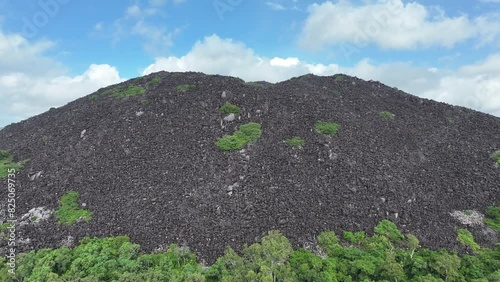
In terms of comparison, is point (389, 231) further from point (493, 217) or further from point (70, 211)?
point (70, 211)

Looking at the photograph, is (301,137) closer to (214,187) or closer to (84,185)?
(214,187)

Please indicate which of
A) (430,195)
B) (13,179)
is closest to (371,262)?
(430,195)

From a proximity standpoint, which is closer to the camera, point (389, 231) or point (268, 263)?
point (268, 263)

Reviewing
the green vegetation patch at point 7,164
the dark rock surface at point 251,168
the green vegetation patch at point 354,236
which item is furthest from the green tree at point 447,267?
the green vegetation patch at point 7,164

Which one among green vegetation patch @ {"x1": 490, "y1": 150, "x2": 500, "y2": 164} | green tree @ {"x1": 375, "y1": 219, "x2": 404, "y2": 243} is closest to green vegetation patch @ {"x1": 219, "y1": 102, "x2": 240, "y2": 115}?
green tree @ {"x1": 375, "y1": 219, "x2": 404, "y2": 243}

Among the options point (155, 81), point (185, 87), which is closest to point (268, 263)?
point (185, 87)

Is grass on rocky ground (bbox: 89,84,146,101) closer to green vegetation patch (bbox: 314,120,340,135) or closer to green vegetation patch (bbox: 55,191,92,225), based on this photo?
green vegetation patch (bbox: 55,191,92,225)
